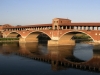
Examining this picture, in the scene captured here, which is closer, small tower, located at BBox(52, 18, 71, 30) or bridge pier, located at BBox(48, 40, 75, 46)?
bridge pier, located at BBox(48, 40, 75, 46)

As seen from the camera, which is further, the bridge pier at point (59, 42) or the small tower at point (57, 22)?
the small tower at point (57, 22)

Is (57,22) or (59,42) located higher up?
(57,22)

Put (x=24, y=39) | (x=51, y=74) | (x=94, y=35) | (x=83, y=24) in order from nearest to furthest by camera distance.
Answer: (x=51, y=74)
(x=94, y=35)
(x=83, y=24)
(x=24, y=39)

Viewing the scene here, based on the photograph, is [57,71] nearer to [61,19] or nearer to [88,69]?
[88,69]

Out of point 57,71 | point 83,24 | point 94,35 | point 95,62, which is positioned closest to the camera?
point 57,71

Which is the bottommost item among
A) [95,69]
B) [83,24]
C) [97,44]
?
[95,69]

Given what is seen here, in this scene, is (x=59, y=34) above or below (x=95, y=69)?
above

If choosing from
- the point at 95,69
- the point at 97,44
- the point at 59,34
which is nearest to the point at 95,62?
the point at 95,69

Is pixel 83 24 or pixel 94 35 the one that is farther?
pixel 83 24

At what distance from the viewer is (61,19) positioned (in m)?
50.7

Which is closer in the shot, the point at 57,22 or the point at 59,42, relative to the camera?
the point at 59,42

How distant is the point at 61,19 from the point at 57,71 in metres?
30.0

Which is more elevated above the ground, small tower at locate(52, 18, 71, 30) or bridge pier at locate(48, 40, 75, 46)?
small tower at locate(52, 18, 71, 30)

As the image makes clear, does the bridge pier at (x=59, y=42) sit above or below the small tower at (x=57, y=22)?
below
